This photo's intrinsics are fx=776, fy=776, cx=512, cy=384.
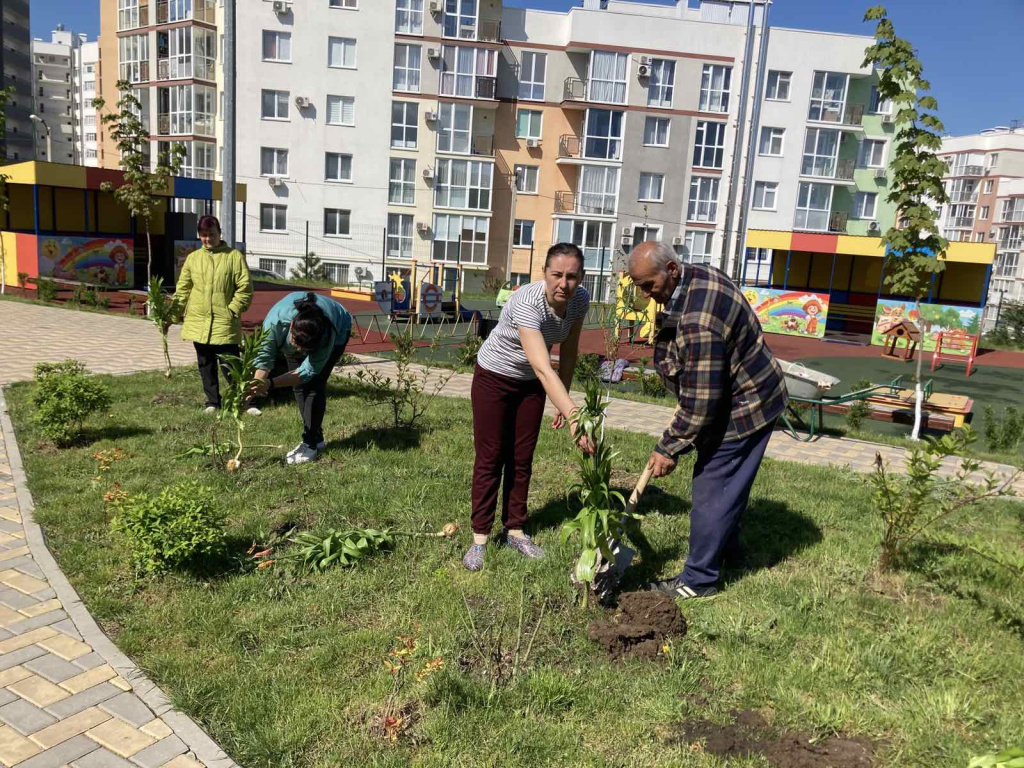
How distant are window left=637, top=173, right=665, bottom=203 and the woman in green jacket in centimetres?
3365

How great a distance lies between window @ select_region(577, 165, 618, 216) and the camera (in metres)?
38.3

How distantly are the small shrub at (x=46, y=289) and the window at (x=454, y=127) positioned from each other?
2305cm

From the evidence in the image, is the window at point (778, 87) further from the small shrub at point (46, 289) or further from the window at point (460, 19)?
the small shrub at point (46, 289)

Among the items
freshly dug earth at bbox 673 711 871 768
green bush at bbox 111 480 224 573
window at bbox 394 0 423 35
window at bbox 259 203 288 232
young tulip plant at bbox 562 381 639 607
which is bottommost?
freshly dug earth at bbox 673 711 871 768

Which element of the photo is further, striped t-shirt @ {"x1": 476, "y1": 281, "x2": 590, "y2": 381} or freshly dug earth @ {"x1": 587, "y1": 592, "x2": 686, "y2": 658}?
striped t-shirt @ {"x1": 476, "y1": 281, "x2": 590, "y2": 381}

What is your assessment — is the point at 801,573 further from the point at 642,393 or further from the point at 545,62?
the point at 545,62

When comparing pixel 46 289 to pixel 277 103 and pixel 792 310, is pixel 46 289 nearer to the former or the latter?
pixel 792 310

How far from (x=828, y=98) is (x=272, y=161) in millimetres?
27580

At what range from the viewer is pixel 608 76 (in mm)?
37938

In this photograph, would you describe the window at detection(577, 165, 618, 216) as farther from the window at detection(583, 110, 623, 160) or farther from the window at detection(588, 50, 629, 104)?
the window at detection(588, 50, 629, 104)

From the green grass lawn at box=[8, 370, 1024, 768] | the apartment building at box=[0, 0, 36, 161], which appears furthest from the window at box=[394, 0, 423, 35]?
the apartment building at box=[0, 0, 36, 161]

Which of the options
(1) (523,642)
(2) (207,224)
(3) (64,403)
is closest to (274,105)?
(2) (207,224)

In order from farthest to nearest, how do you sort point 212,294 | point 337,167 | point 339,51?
point 337,167
point 339,51
point 212,294

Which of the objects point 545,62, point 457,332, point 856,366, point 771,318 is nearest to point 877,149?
point 545,62
